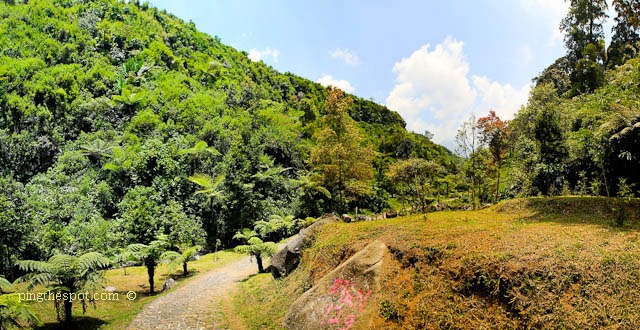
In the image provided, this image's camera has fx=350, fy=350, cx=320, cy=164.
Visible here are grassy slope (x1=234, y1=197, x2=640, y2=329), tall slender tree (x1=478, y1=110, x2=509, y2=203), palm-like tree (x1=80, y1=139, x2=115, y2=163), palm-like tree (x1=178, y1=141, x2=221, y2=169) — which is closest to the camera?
grassy slope (x1=234, y1=197, x2=640, y2=329)

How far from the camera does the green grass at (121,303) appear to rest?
986 centimetres

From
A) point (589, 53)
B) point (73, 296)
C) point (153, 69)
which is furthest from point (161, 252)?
point (589, 53)

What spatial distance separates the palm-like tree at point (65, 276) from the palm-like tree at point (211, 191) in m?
15.4

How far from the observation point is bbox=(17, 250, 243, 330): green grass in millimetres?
9859

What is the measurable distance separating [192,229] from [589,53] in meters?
35.4

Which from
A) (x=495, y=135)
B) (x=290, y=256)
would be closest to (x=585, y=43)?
(x=495, y=135)

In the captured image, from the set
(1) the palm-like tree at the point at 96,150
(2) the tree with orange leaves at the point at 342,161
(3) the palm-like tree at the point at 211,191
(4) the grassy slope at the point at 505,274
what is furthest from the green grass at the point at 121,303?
(1) the palm-like tree at the point at 96,150

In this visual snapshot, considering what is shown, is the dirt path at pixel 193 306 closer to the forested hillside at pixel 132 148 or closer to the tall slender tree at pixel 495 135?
the forested hillside at pixel 132 148

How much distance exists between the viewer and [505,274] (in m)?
6.55

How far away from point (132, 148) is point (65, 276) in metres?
19.8

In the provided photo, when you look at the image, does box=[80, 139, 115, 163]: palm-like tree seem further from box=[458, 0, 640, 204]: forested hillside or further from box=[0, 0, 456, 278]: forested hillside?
box=[458, 0, 640, 204]: forested hillside

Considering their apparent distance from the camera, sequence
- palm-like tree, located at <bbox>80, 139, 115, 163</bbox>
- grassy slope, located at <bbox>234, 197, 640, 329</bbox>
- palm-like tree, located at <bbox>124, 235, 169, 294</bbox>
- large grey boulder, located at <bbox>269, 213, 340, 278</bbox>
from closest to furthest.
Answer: grassy slope, located at <bbox>234, 197, 640, 329</bbox> → large grey boulder, located at <bbox>269, 213, 340, 278</bbox> → palm-like tree, located at <bbox>124, 235, 169, 294</bbox> → palm-like tree, located at <bbox>80, 139, 115, 163</bbox>

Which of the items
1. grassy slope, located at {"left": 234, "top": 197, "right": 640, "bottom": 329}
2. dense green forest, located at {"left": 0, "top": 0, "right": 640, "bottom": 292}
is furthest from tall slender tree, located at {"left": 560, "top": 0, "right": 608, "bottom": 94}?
grassy slope, located at {"left": 234, "top": 197, "right": 640, "bottom": 329}

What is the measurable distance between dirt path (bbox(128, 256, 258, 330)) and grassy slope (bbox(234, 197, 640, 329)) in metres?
1.49
